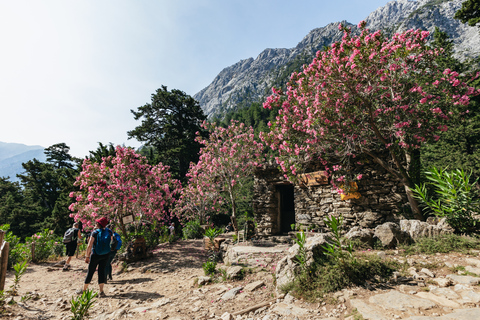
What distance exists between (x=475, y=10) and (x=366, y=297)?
50.0ft

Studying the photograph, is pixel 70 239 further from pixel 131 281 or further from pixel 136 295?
pixel 136 295

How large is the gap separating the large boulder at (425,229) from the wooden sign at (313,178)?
3297 millimetres

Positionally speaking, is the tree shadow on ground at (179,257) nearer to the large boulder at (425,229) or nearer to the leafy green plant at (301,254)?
the leafy green plant at (301,254)

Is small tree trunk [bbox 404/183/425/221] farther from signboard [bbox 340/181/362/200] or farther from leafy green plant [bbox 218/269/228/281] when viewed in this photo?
leafy green plant [bbox 218/269/228/281]

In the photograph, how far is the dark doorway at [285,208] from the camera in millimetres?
9961

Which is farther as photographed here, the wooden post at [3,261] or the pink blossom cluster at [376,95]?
the pink blossom cluster at [376,95]

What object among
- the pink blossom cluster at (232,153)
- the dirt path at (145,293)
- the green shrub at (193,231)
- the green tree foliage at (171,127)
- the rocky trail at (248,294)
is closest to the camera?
the rocky trail at (248,294)

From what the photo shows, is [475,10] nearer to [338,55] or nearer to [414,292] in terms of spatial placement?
[338,55]

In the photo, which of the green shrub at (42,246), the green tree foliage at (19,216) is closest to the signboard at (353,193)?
the green shrub at (42,246)

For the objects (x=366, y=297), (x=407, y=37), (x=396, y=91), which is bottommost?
(x=366, y=297)

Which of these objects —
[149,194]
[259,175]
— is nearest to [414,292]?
[259,175]

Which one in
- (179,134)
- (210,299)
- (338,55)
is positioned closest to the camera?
(210,299)

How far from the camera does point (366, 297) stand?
2697mm

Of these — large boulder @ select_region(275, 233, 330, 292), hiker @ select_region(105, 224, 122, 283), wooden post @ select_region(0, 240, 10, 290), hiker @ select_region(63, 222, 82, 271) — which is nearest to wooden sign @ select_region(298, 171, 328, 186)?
large boulder @ select_region(275, 233, 330, 292)
